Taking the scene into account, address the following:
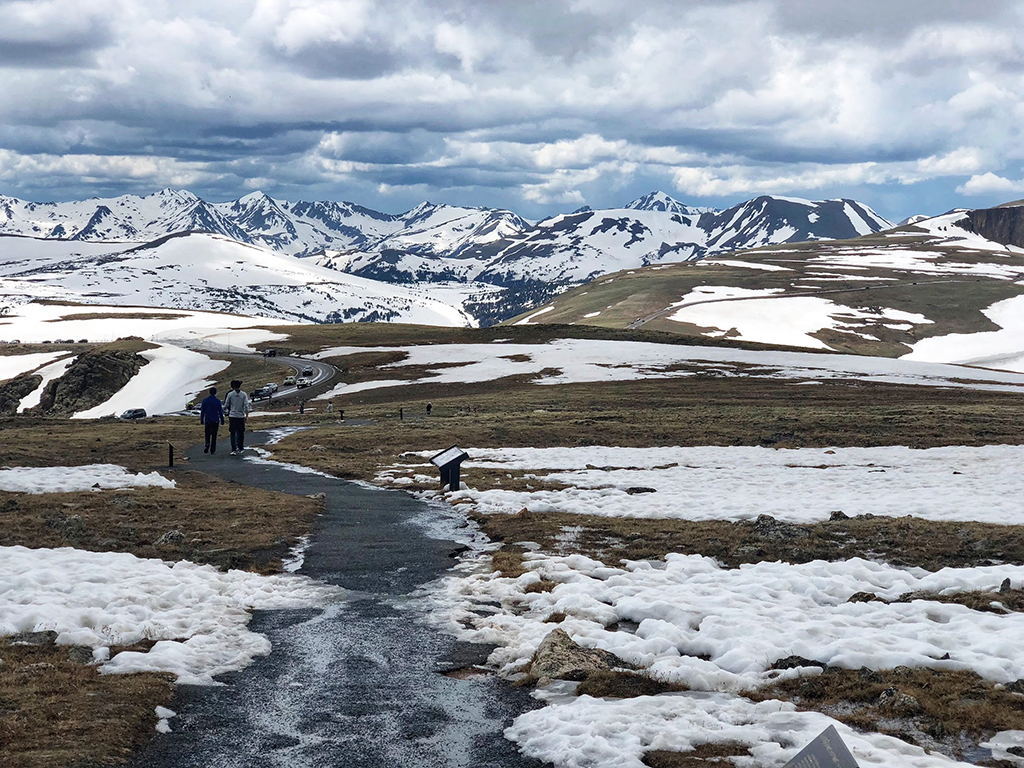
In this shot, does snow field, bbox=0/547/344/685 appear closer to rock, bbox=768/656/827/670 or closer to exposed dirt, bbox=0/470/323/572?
exposed dirt, bbox=0/470/323/572

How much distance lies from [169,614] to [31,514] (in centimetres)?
1049

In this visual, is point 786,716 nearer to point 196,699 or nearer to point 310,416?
point 196,699

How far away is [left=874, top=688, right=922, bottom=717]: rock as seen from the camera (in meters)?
10.7

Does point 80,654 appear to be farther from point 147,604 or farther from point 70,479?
point 70,479

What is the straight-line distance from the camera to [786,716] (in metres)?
10.9

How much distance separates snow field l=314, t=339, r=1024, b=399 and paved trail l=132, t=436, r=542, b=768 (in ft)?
282

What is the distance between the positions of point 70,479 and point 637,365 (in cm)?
9114

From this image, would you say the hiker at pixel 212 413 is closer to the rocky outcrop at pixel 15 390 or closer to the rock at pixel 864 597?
the rock at pixel 864 597

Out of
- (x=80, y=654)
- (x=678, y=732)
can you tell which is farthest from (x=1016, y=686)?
(x=80, y=654)

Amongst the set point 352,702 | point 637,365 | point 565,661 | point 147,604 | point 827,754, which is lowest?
point 637,365

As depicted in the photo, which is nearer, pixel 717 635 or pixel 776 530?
pixel 717 635

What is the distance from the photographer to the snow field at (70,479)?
2834 cm

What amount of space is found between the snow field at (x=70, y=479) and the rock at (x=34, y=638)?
15877 millimetres

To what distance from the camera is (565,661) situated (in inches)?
508
